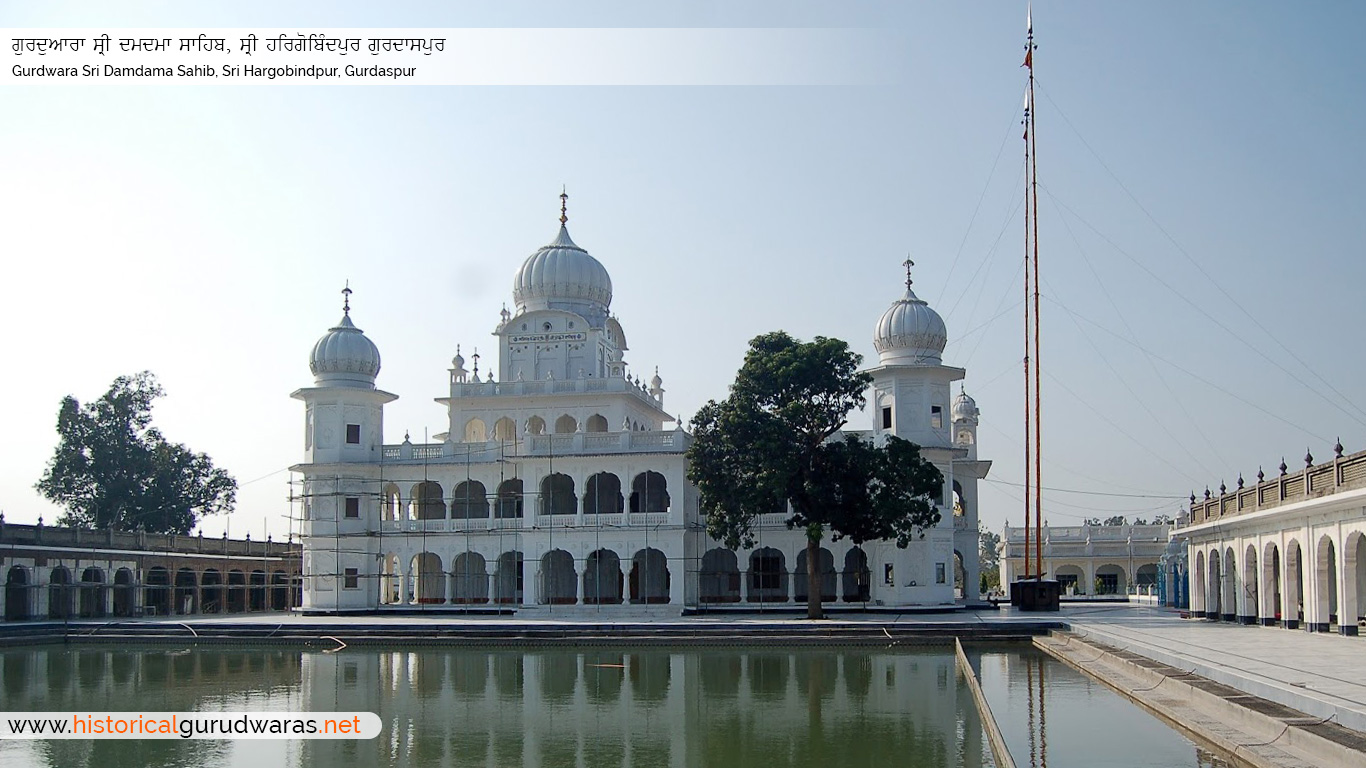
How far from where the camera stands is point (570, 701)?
2153 centimetres

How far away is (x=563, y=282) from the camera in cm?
4741

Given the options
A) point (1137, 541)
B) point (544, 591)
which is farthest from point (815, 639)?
point (1137, 541)

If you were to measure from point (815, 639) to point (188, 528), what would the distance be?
3624cm

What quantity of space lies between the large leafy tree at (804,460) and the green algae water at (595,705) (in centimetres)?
633

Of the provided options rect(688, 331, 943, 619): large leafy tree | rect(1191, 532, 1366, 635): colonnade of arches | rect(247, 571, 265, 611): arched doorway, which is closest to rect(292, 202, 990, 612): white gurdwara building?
rect(688, 331, 943, 619): large leafy tree

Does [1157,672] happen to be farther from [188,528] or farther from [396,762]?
[188,528]

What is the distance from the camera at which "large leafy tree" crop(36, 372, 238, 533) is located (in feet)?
180

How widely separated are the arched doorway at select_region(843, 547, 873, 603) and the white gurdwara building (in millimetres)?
65

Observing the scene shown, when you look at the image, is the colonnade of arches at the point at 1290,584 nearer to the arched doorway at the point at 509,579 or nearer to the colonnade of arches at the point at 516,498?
the colonnade of arches at the point at 516,498

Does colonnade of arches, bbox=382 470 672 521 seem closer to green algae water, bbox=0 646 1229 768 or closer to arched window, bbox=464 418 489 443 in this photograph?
arched window, bbox=464 418 489 443

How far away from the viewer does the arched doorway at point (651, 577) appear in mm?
44125

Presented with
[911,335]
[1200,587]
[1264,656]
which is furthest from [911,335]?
[1264,656]

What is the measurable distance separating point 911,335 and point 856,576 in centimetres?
806

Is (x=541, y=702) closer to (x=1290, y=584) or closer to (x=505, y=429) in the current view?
(x=1290, y=584)
